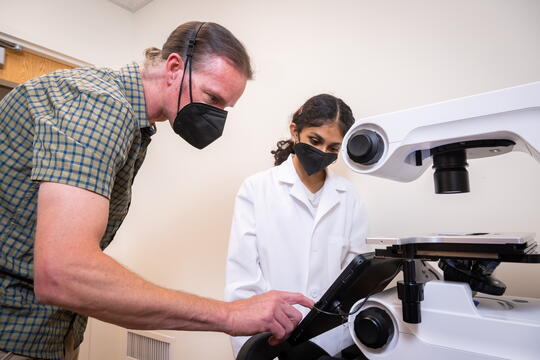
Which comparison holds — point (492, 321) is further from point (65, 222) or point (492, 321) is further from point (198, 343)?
point (198, 343)

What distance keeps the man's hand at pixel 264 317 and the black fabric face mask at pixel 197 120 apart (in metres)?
0.53

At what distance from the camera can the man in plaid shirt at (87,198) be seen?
1.68 ft

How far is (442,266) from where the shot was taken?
620 millimetres

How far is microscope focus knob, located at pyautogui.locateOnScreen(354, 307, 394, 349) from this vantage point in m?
0.54

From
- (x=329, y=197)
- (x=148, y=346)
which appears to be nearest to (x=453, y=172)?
(x=329, y=197)

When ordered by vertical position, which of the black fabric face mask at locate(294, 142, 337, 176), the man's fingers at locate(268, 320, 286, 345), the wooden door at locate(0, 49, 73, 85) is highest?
the wooden door at locate(0, 49, 73, 85)

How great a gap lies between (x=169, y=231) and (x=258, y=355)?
1605 mm

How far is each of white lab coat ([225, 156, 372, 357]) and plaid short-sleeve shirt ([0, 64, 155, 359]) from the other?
51 centimetres

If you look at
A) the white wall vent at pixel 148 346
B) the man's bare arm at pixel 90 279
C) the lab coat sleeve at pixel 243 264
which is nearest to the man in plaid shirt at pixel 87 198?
the man's bare arm at pixel 90 279

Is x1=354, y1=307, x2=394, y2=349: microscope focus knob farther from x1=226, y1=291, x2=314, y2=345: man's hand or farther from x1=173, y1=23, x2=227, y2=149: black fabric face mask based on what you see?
x1=173, y1=23, x2=227, y2=149: black fabric face mask

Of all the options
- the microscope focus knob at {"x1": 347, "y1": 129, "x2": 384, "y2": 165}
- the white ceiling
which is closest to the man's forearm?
the microscope focus knob at {"x1": 347, "y1": 129, "x2": 384, "y2": 165}

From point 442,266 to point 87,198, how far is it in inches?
24.0

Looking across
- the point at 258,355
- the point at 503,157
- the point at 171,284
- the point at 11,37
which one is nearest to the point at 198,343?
the point at 171,284

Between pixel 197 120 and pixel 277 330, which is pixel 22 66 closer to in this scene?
pixel 197 120
